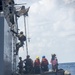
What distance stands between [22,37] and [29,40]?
9.74 ft

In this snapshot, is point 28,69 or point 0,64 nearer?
point 0,64

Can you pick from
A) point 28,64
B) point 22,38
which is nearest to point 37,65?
point 28,64

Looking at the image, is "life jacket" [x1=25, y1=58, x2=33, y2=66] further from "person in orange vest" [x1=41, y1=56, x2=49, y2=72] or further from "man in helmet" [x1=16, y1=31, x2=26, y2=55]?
"man in helmet" [x1=16, y1=31, x2=26, y2=55]

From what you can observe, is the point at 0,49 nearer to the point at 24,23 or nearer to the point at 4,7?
the point at 4,7

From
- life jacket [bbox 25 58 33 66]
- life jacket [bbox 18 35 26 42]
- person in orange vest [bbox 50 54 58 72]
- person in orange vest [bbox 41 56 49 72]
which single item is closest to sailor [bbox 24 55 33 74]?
life jacket [bbox 25 58 33 66]

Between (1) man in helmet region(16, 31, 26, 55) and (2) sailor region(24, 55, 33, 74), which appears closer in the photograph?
(2) sailor region(24, 55, 33, 74)

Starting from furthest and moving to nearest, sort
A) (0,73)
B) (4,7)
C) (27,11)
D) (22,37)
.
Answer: (27,11) → (22,37) → (4,7) → (0,73)

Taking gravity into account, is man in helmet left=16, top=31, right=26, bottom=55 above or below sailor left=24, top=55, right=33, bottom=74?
above

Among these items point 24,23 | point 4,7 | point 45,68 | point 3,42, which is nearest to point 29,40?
point 24,23

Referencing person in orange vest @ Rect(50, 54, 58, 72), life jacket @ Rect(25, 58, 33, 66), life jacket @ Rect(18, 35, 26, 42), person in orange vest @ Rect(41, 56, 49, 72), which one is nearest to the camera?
life jacket @ Rect(25, 58, 33, 66)

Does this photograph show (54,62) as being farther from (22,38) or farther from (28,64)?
(22,38)

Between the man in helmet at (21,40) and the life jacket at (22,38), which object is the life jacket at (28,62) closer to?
the man in helmet at (21,40)

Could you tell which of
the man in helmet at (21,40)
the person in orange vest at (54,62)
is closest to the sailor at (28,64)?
the person in orange vest at (54,62)

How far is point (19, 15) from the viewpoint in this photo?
3000 centimetres
